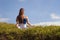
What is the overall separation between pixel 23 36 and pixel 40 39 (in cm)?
65

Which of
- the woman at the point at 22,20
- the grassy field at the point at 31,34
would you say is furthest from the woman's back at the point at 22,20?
the grassy field at the point at 31,34

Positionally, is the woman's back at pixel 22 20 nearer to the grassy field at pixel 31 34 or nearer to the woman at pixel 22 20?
the woman at pixel 22 20

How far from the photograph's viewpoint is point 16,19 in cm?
1033

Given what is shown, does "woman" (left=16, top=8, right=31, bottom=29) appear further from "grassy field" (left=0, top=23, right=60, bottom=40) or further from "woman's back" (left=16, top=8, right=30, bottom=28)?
"grassy field" (left=0, top=23, right=60, bottom=40)

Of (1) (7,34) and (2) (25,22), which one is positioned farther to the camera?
(2) (25,22)

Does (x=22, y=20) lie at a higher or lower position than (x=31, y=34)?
higher

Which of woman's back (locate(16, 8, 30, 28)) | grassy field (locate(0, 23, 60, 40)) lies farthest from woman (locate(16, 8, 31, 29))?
grassy field (locate(0, 23, 60, 40))

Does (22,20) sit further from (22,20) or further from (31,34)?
(31,34)

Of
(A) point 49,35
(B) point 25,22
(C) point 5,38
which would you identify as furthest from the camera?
(B) point 25,22

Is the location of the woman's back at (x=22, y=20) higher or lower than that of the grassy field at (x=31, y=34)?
higher

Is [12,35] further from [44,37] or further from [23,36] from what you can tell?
[44,37]

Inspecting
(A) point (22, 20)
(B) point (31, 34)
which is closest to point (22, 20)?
(A) point (22, 20)

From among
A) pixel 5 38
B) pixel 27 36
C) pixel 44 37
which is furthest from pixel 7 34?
pixel 44 37

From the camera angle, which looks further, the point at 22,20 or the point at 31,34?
the point at 22,20
